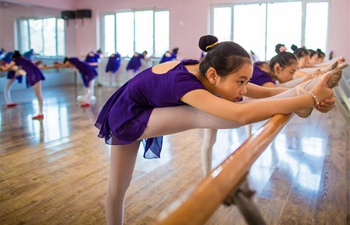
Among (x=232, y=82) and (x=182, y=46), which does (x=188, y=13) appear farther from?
(x=232, y=82)

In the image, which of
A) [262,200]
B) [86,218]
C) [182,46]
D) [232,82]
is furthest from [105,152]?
[182,46]

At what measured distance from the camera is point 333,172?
10.3ft

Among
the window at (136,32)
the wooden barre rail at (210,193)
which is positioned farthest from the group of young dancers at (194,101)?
the window at (136,32)

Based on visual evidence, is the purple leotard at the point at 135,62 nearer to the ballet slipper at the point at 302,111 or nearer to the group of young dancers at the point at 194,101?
the group of young dancers at the point at 194,101

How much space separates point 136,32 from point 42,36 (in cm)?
265

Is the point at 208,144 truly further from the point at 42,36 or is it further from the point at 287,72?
the point at 42,36

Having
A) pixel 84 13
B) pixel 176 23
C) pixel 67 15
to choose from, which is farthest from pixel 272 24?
pixel 67 15

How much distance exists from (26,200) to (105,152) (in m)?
1.29

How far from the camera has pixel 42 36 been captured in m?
10.0

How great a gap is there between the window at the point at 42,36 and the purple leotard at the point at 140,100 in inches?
347

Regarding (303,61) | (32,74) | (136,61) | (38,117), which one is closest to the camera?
(303,61)

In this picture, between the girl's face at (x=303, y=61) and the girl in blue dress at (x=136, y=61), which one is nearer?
the girl's face at (x=303, y=61)

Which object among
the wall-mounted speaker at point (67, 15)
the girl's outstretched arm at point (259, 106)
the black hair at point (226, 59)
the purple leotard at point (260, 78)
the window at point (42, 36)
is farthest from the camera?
the wall-mounted speaker at point (67, 15)

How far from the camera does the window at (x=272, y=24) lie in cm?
855
